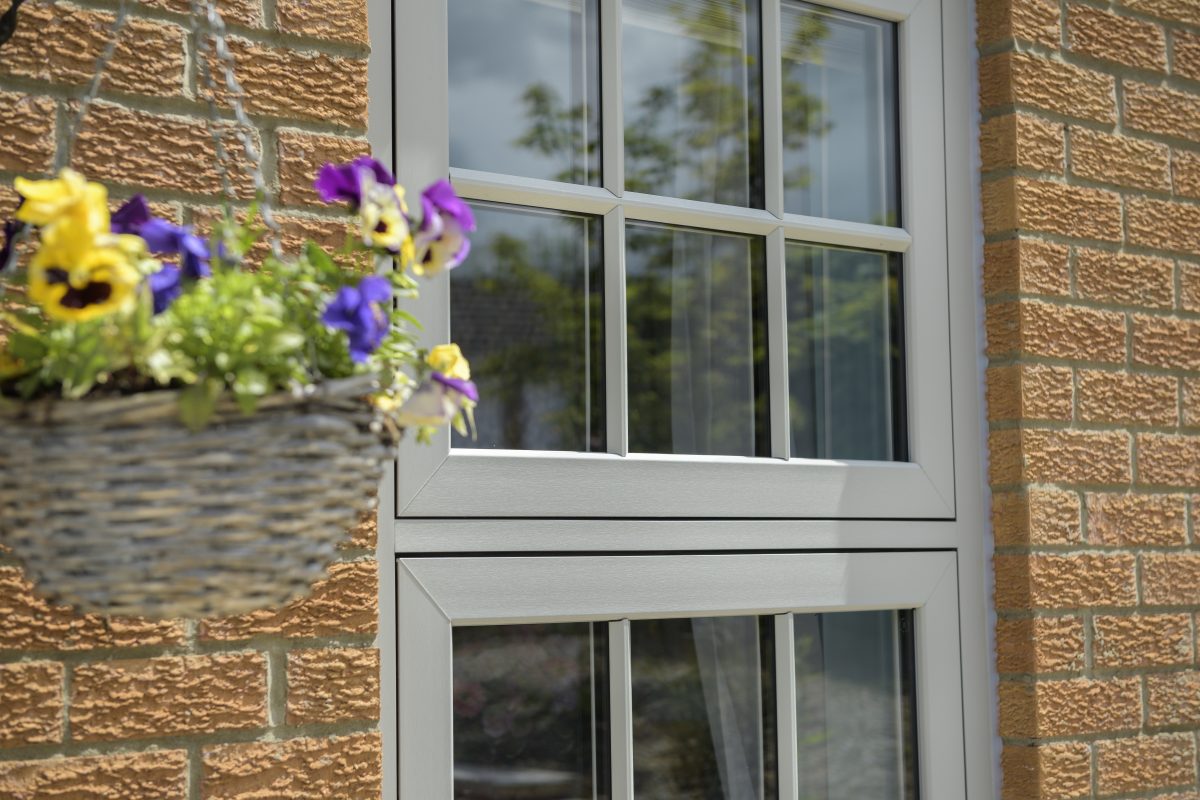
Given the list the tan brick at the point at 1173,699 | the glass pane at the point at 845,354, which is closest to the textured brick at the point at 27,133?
the glass pane at the point at 845,354

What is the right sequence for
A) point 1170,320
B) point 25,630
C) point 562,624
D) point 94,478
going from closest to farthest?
point 94,478 → point 25,630 → point 562,624 → point 1170,320

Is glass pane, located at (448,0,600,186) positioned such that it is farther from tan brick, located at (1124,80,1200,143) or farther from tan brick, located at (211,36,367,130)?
tan brick, located at (1124,80,1200,143)

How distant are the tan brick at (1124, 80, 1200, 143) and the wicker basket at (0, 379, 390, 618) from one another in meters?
1.71

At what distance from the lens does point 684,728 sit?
176 cm

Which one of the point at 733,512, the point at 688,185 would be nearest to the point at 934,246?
the point at 688,185

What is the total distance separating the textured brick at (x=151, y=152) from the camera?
4.24 ft

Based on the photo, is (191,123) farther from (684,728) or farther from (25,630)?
(684,728)

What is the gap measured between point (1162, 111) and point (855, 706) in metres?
1.12

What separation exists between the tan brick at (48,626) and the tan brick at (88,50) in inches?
19.4

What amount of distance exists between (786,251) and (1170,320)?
0.71 metres

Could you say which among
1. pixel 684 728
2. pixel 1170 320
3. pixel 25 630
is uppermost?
pixel 1170 320

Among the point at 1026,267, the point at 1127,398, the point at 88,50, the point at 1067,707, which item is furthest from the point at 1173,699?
the point at 88,50

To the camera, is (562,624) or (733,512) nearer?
(562,624)

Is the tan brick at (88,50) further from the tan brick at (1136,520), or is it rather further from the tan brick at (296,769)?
the tan brick at (1136,520)
